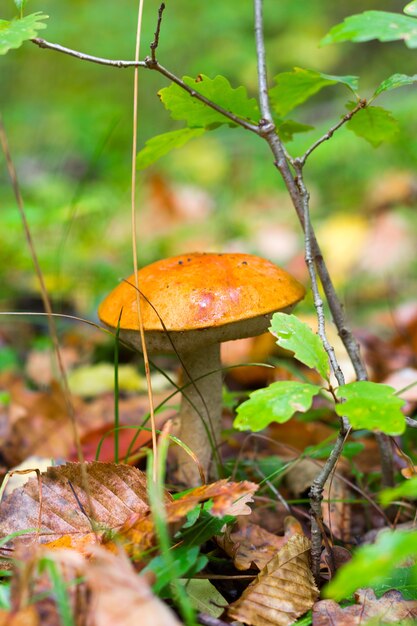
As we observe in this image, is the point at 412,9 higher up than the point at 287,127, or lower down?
higher up

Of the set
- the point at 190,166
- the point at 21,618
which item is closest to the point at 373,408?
the point at 21,618

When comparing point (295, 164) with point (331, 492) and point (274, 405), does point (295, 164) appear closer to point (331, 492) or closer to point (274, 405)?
point (274, 405)

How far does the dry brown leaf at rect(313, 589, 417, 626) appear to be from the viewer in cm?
130

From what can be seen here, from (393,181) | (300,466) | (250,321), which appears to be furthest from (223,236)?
(250,321)

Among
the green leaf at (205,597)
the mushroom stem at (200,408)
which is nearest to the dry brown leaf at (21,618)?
the green leaf at (205,597)

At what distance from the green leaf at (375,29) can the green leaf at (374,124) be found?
344 millimetres

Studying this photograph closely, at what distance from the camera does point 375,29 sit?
4.05 feet

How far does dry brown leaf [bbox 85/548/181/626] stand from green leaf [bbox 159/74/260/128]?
1.10 m

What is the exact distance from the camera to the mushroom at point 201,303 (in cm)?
159

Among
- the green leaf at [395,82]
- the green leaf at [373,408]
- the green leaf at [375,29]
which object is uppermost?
the green leaf at [375,29]

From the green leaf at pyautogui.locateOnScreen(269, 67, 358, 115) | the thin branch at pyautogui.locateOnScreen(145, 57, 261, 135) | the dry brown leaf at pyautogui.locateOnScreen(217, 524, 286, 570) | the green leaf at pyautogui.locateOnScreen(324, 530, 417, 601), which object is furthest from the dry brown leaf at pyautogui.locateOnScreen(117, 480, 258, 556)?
the green leaf at pyautogui.locateOnScreen(269, 67, 358, 115)

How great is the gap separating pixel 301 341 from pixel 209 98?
2.30ft

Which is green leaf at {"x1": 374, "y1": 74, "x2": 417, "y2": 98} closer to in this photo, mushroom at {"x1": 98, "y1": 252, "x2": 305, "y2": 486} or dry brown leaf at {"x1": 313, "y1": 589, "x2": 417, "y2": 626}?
mushroom at {"x1": 98, "y1": 252, "x2": 305, "y2": 486}

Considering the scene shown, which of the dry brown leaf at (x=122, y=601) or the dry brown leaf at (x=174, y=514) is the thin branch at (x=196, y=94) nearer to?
the dry brown leaf at (x=174, y=514)
